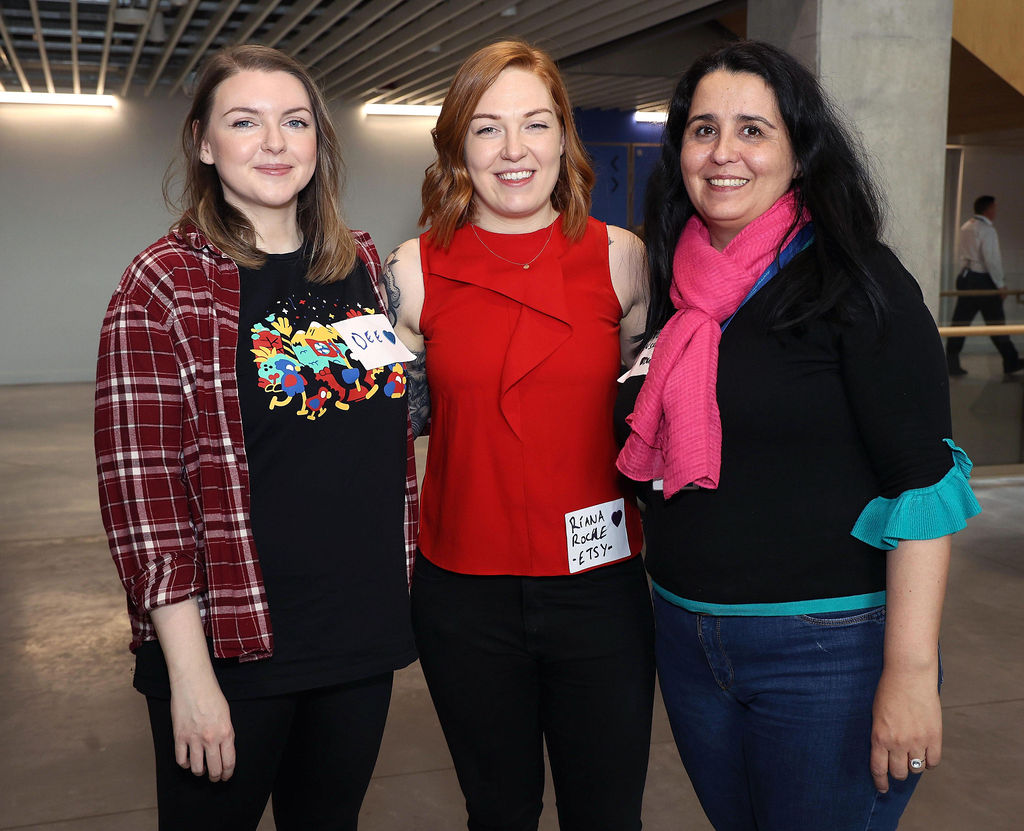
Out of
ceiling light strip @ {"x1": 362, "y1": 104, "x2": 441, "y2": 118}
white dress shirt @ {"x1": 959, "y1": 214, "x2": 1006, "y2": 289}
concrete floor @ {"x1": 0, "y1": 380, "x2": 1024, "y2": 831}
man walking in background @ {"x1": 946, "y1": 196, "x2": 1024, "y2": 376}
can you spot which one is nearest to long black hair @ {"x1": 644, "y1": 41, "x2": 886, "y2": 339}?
concrete floor @ {"x1": 0, "y1": 380, "x2": 1024, "y2": 831}

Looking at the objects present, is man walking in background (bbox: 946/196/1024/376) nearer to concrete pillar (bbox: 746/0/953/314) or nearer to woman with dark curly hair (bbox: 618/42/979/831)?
concrete pillar (bbox: 746/0/953/314)

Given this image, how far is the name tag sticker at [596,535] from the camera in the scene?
64.4 inches

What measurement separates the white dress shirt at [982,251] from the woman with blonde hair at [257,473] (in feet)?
20.1

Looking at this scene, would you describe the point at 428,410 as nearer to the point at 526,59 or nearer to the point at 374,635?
the point at 374,635

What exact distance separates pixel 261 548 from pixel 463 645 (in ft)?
1.42

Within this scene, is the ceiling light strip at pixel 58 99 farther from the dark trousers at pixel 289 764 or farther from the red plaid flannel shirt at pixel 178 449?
the dark trousers at pixel 289 764

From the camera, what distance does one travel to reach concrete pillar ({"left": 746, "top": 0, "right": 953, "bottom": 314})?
193 inches

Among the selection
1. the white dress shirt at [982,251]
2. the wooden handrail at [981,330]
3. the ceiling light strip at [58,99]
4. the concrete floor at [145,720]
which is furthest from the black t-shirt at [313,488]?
the ceiling light strip at [58,99]

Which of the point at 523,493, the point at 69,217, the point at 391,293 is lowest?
the point at 523,493

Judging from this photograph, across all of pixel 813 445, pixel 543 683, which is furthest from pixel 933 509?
pixel 543 683

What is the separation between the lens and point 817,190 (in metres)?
1.37

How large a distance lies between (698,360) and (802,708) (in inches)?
20.2

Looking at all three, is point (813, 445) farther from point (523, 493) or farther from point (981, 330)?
point (981, 330)

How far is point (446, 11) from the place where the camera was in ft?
25.1
